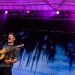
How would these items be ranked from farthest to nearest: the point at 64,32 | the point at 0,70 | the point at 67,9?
the point at 64,32, the point at 67,9, the point at 0,70

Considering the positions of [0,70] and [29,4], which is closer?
[0,70]


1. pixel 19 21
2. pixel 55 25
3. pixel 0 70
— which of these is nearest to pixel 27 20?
pixel 19 21

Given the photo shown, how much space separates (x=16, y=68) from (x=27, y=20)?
4.77 feet

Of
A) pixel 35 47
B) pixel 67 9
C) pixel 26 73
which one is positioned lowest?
pixel 26 73

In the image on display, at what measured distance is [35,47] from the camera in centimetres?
755

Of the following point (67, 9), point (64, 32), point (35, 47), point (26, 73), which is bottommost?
point (26, 73)

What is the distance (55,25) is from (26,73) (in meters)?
1.61

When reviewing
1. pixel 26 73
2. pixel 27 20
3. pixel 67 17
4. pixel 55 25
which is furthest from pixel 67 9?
pixel 26 73

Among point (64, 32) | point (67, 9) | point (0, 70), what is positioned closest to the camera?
point (0, 70)

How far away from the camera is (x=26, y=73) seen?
24.7ft

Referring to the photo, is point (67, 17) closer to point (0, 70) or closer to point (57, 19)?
point (57, 19)

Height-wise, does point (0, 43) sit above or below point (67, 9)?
below

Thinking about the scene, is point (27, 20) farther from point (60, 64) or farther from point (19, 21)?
point (60, 64)

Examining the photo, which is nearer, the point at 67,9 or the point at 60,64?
the point at 67,9
